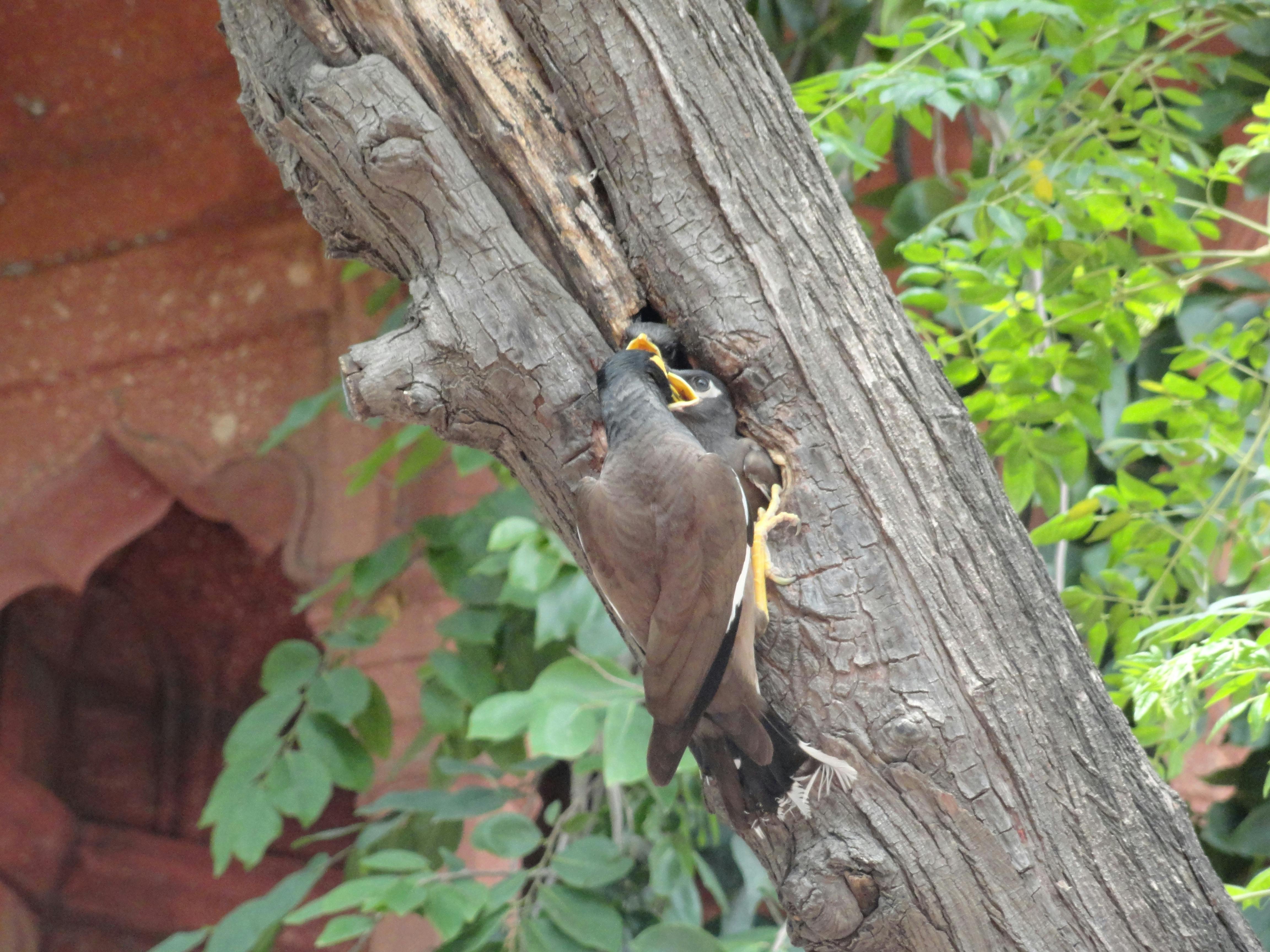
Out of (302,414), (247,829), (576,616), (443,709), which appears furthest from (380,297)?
(247,829)

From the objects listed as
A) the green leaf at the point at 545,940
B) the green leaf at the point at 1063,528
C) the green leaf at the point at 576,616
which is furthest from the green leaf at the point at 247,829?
the green leaf at the point at 1063,528

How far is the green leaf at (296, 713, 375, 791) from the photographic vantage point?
209 centimetres

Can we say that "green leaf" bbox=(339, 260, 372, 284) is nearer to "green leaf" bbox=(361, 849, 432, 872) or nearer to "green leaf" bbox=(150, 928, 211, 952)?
"green leaf" bbox=(361, 849, 432, 872)

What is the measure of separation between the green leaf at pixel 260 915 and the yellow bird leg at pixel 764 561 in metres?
1.28

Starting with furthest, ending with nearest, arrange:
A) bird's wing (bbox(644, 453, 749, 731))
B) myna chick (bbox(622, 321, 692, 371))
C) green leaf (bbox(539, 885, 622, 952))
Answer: green leaf (bbox(539, 885, 622, 952)) → myna chick (bbox(622, 321, 692, 371)) → bird's wing (bbox(644, 453, 749, 731))

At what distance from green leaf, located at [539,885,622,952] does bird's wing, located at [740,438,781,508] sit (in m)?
1.02

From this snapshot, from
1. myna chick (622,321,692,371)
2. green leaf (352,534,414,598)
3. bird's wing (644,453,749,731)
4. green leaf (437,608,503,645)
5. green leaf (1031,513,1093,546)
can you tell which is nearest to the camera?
bird's wing (644,453,749,731)

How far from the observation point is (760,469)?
1.07m

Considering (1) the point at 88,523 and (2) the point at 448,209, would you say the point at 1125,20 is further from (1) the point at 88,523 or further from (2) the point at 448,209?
(1) the point at 88,523

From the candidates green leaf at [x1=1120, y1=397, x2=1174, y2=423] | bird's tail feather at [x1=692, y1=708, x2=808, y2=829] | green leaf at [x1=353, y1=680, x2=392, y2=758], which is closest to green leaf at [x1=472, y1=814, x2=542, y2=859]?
green leaf at [x1=353, y1=680, x2=392, y2=758]

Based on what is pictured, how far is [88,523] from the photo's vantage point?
3.12 metres

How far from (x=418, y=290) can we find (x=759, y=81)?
1.30ft

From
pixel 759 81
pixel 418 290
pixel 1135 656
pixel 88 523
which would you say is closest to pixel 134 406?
pixel 88 523

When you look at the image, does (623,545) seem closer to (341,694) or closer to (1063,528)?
(1063,528)
